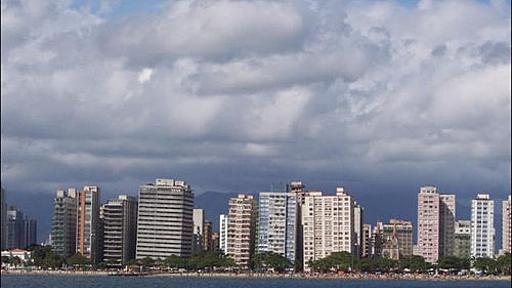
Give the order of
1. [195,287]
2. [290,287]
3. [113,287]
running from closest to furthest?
[113,287] < [195,287] < [290,287]

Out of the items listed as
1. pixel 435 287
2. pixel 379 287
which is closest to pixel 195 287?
pixel 379 287

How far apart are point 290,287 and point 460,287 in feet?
92.8

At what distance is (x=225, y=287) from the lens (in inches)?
6457

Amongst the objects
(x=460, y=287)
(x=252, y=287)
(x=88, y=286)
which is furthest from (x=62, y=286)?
(x=460, y=287)

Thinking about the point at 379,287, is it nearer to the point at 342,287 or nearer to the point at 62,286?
the point at 342,287

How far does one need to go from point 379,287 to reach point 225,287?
22.4m

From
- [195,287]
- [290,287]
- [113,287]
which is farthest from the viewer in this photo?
[290,287]

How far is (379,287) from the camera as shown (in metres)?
171

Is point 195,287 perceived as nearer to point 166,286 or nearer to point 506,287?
point 166,286

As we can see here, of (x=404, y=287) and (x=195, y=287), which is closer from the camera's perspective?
(x=195, y=287)

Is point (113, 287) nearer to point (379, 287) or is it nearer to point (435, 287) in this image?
point (379, 287)

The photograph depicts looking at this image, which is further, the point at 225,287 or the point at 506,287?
the point at 506,287

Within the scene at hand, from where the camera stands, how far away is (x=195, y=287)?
162625 mm

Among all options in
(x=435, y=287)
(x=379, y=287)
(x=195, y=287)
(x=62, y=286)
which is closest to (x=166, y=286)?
(x=195, y=287)
